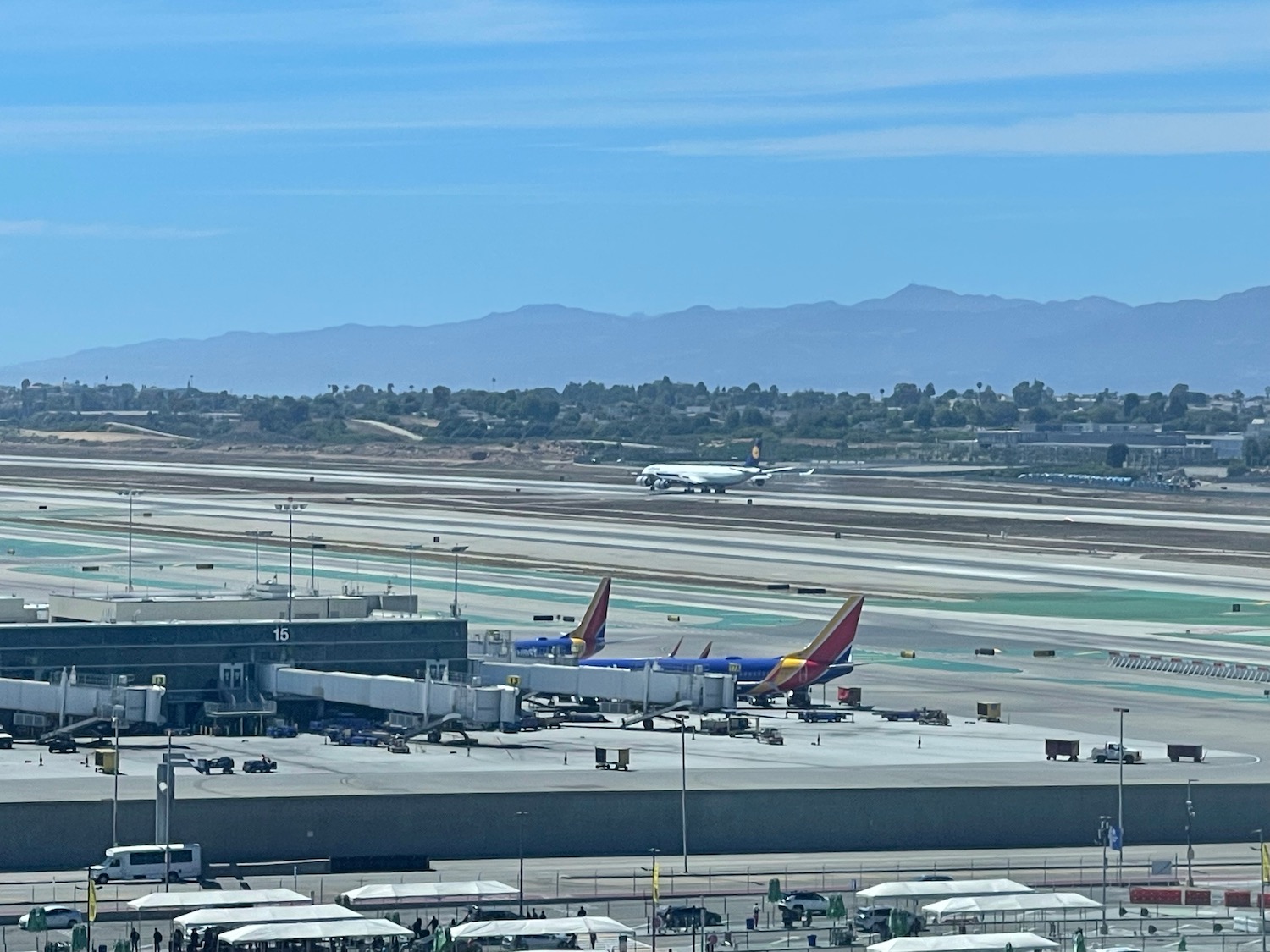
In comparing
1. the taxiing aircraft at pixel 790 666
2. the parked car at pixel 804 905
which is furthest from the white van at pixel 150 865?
the taxiing aircraft at pixel 790 666

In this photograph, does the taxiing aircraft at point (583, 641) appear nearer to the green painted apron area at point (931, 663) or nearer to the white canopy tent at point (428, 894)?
the green painted apron area at point (931, 663)

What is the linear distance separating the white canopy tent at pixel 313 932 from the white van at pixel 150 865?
10.1m

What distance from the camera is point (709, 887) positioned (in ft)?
207

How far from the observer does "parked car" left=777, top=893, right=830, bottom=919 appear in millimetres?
58250

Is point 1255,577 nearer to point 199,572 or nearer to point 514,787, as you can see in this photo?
point 199,572

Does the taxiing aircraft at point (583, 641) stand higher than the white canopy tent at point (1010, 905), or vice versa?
the taxiing aircraft at point (583, 641)

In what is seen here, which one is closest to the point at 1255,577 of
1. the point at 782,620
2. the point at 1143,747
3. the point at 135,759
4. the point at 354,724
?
the point at 782,620

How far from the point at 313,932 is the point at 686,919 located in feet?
32.0

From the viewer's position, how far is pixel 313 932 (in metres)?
51.9

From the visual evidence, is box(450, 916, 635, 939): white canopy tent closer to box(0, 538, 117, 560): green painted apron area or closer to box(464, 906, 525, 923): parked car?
box(464, 906, 525, 923): parked car

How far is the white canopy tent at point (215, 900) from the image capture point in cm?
5603

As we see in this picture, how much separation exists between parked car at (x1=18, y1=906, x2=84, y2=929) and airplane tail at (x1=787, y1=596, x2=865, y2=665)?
48696 millimetres

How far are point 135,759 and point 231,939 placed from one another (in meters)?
28.1

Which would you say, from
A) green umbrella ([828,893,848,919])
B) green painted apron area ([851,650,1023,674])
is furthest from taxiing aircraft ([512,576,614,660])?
green umbrella ([828,893,848,919])
